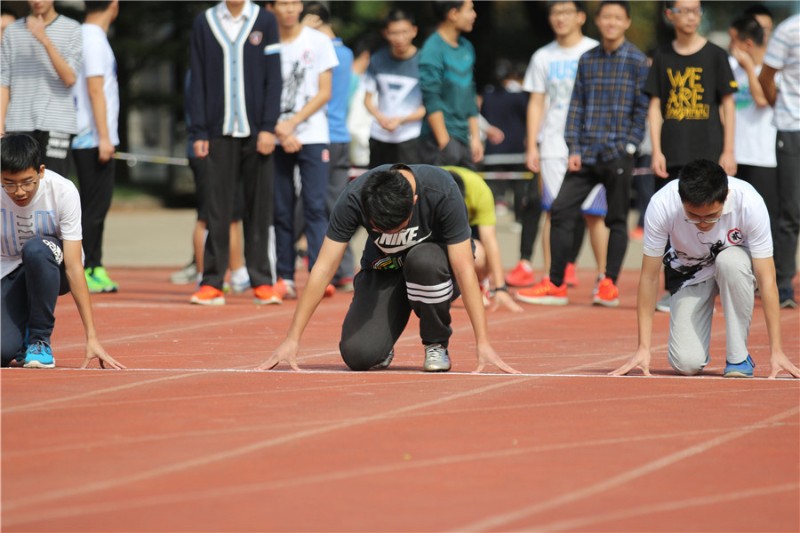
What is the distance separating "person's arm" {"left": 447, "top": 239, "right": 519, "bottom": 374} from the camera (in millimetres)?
6410

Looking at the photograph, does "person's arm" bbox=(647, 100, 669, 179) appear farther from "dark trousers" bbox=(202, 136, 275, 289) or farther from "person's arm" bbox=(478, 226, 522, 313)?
"dark trousers" bbox=(202, 136, 275, 289)

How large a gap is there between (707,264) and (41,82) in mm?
5387

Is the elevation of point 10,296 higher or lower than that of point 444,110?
lower

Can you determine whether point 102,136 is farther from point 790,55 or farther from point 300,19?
point 790,55

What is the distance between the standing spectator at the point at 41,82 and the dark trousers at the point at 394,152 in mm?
2594

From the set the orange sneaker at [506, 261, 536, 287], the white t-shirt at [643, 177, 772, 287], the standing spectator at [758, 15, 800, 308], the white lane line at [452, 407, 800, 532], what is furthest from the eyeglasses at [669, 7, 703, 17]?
the white lane line at [452, 407, 800, 532]

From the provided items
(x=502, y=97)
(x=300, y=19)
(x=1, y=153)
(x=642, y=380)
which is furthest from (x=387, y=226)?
(x=502, y=97)

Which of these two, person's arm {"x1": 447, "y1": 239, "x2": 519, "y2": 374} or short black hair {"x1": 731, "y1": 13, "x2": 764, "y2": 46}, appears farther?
short black hair {"x1": 731, "y1": 13, "x2": 764, "y2": 46}

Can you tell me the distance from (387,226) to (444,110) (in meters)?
4.91

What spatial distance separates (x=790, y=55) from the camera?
9.86 metres

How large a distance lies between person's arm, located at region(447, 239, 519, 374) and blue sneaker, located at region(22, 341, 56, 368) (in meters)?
2.06

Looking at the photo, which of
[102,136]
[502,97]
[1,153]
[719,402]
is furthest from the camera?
[502,97]

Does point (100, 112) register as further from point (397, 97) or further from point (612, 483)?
point (612, 483)

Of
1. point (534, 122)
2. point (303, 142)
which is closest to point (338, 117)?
point (303, 142)
